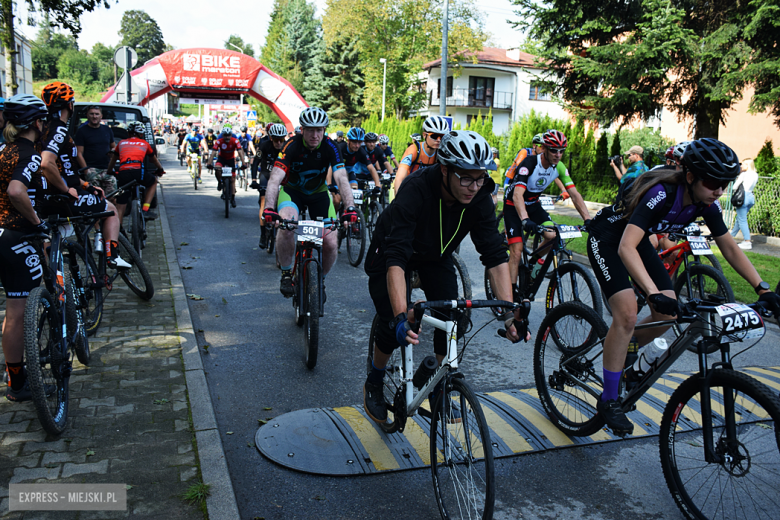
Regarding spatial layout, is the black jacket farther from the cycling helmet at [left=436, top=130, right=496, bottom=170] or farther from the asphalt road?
the asphalt road

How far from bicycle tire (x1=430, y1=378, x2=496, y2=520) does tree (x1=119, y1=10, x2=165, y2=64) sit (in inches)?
6136

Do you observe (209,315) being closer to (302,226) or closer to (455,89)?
(302,226)

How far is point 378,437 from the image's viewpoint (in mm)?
4285

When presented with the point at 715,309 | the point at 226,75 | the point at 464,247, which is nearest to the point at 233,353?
the point at 715,309

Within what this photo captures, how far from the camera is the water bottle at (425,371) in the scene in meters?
3.34

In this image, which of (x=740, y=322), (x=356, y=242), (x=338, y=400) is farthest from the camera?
(x=356, y=242)

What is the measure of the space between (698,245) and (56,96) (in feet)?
21.0

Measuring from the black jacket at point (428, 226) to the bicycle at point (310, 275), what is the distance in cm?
168

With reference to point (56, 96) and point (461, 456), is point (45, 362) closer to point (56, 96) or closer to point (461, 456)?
point (461, 456)

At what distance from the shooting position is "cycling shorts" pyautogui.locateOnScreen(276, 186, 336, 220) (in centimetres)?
706

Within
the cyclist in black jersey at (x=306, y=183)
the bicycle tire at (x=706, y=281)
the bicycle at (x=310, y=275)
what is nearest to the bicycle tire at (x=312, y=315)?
the bicycle at (x=310, y=275)

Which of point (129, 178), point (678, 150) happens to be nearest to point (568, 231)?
point (678, 150)

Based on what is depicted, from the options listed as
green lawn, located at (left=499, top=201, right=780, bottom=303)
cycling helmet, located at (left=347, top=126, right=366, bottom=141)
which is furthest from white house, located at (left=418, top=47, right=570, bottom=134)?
green lawn, located at (left=499, top=201, right=780, bottom=303)

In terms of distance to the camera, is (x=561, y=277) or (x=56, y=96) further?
(x=561, y=277)
